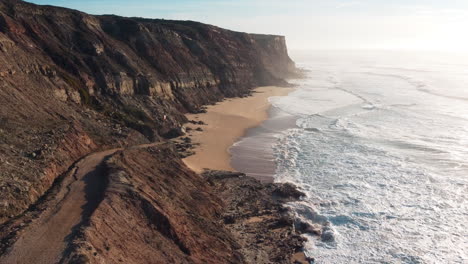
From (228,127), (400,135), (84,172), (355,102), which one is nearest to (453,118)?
(400,135)

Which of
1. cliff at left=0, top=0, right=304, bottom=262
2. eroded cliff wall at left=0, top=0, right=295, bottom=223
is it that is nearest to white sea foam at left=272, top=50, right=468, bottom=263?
cliff at left=0, top=0, right=304, bottom=262

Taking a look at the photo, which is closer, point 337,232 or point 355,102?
point 337,232

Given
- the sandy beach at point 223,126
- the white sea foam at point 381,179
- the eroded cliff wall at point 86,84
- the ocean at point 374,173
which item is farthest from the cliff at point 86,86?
the white sea foam at point 381,179

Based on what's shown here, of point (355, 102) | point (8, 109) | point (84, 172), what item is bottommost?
point (355, 102)

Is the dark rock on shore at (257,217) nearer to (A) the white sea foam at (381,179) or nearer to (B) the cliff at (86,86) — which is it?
(A) the white sea foam at (381,179)

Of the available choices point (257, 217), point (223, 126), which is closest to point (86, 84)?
point (223, 126)

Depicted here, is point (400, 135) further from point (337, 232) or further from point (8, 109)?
point (8, 109)

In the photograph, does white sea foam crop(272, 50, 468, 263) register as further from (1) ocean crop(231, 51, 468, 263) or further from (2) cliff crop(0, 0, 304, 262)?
(2) cliff crop(0, 0, 304, 262)
